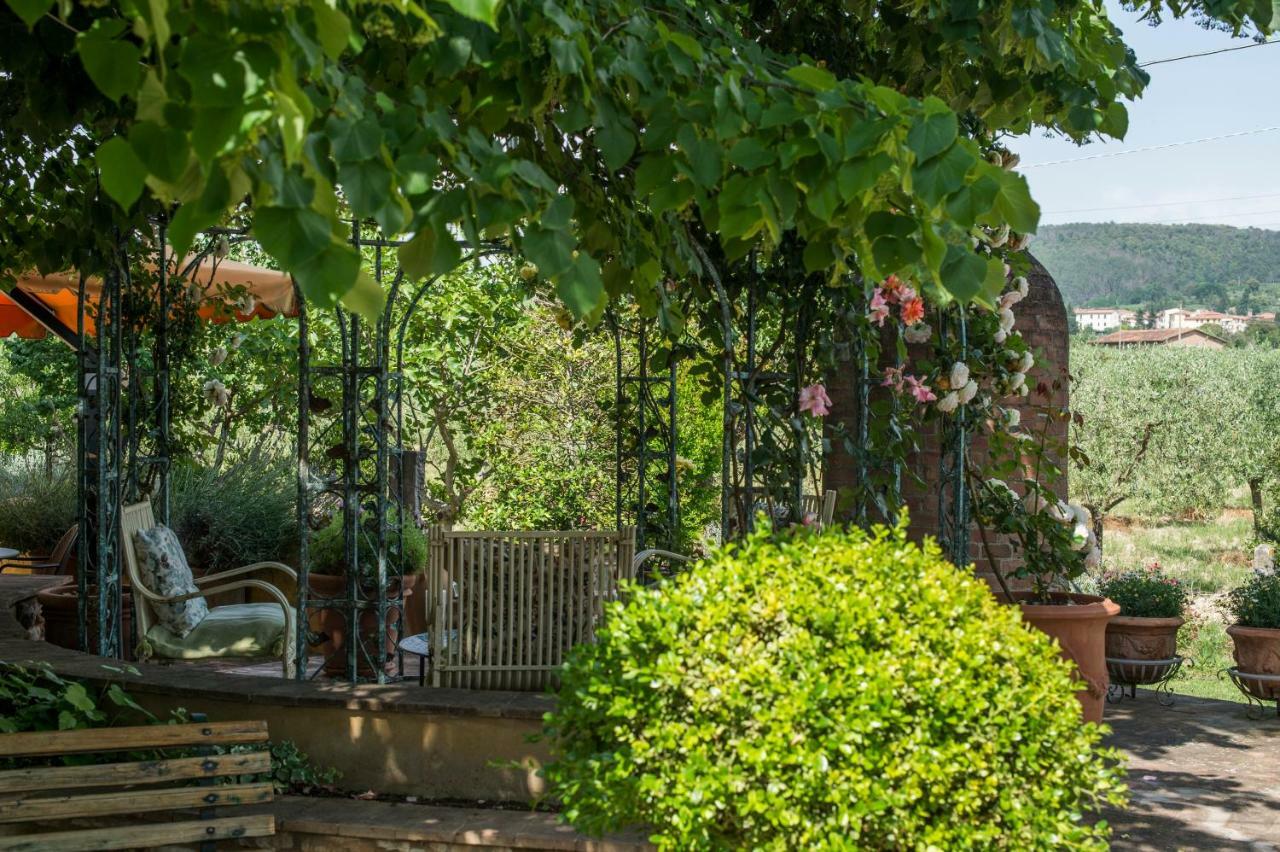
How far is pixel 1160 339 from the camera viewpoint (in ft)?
114

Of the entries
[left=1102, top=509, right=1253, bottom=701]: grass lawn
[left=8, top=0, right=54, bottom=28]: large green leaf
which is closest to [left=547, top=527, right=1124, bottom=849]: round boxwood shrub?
[left=8, top=0, right=54, bottom=28]: large green leaf

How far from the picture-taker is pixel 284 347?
35.2ft

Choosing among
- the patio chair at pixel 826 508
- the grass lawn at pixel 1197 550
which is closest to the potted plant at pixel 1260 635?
the patio chair at pixel 826 508

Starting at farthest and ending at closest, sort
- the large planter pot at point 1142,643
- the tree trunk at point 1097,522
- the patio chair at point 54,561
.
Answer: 1. the tree trunk at point 1097,522
2. the patio chair at point 54,561
3. the large planter pot at point 1142,643

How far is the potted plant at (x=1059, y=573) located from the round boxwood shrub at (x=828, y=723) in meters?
2.42

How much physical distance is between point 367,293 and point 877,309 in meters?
3.10

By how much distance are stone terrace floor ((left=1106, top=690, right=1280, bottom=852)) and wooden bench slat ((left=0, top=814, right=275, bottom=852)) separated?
2.75 metres

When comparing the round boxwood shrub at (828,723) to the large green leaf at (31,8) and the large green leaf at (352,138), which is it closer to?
the large green leaf at (352,138)

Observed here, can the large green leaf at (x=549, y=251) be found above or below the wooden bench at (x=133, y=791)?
above

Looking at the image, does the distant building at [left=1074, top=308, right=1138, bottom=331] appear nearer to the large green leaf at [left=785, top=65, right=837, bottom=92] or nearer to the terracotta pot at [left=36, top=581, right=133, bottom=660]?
the terracotta pot at [left=36, top=581, right=133, bottom=660]

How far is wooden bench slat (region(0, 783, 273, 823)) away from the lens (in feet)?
11.2

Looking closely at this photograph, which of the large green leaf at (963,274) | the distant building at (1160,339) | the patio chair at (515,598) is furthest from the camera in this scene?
the distant building at (1160,339)

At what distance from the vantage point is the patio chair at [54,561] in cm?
766

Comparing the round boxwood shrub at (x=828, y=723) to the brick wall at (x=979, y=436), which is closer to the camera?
the round boxwood shrub at (x=828, y=723)
